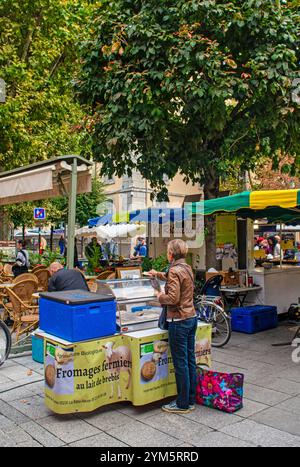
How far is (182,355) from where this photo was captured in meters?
4.22

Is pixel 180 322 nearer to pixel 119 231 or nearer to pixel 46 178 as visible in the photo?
pixel 46 178

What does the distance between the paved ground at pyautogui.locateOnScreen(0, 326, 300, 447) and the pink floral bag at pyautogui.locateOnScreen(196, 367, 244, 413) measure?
0.08 metres

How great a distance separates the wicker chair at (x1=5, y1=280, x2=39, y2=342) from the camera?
696 cm

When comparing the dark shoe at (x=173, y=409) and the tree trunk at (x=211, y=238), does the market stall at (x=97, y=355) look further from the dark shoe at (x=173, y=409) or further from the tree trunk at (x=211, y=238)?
the tree trunk at (x=211, y=238)

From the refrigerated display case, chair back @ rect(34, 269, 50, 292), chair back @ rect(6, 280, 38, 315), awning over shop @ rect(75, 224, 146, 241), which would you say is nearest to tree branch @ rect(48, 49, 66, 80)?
awning over shop @ rect(75, 224, 146, 241)

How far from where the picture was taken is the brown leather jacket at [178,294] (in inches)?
164

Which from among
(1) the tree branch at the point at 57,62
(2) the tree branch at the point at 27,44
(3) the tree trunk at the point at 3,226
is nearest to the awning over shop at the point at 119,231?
(3) the tree trunk at the point at 3,226

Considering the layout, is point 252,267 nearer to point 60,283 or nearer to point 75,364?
point 60,283

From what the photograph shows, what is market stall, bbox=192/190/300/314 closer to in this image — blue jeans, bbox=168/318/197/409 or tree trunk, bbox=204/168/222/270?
tree trunk, bbox=204/168/222/270

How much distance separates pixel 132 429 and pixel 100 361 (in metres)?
0.67

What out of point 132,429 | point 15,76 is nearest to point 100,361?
point 132,429

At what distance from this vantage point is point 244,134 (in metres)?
9.23

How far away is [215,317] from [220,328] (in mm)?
205

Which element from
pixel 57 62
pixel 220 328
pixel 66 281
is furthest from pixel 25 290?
pixel 57 62
